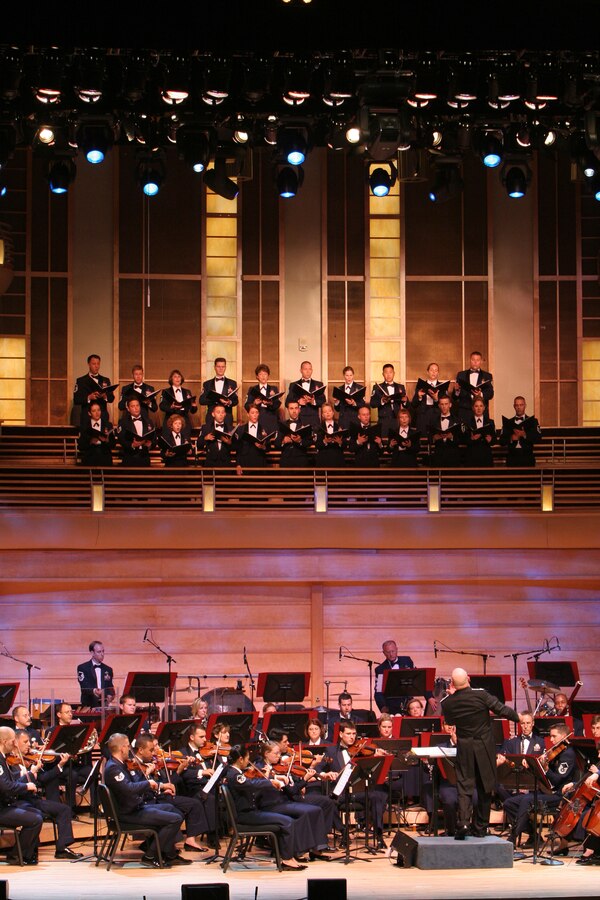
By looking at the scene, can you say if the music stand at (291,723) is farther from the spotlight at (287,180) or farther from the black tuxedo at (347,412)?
the black tuxedo at (347,412)

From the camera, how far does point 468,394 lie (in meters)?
15.4

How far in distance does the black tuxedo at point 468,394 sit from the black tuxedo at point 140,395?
3683mm

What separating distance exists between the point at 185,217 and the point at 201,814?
8.77 metres

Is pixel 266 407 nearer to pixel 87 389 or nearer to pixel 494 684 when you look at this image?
pixel 87 389

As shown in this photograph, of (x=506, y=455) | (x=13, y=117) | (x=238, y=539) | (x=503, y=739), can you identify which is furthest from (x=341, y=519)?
(x=13, y=117)

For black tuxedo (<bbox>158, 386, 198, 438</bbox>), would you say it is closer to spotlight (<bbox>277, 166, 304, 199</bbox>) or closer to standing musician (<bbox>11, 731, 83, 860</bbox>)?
spotlight (<bbox>277, 166, 304, 199</bbox>)

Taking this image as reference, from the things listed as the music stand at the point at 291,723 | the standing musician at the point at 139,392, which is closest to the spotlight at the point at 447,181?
the standing musician at the point at 139,392

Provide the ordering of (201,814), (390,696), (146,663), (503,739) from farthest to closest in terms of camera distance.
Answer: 1. (146,663)
2. (390,696)
3. (503,739)
4. (201,814)

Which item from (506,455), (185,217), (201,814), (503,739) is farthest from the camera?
(185,217)

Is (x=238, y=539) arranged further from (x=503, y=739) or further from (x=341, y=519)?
(x=503, y=739)

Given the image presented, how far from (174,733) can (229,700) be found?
2.44 meters

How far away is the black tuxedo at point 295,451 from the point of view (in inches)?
584

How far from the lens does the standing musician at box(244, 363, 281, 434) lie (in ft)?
49.7

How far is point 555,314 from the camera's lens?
1673cm
